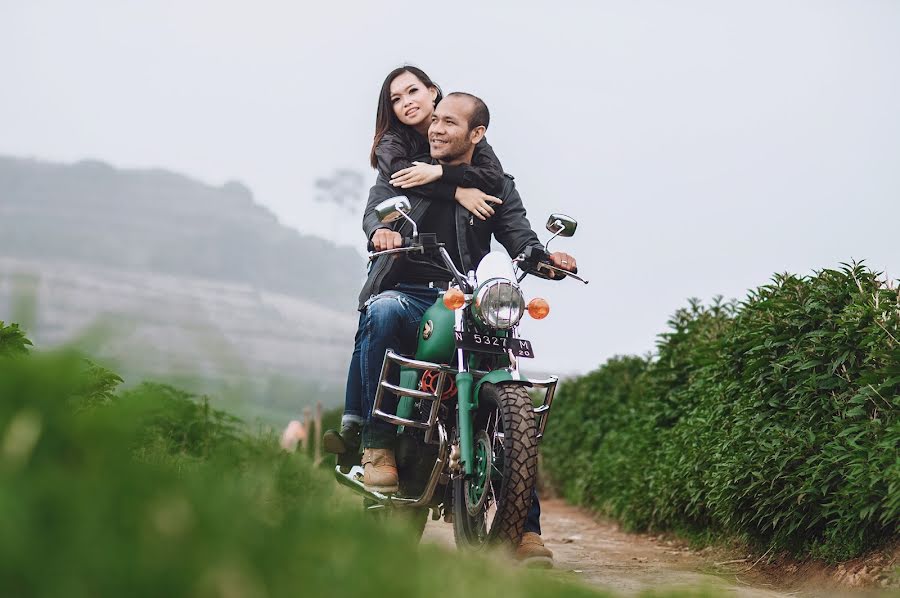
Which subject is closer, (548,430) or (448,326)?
(448,326)

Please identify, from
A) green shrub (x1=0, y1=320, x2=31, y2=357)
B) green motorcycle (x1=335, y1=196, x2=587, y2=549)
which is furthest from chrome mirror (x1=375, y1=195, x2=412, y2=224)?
green shrub (x1=0, y1=320, x2=31, y2=357)

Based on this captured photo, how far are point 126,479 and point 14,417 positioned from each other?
0.80 feet

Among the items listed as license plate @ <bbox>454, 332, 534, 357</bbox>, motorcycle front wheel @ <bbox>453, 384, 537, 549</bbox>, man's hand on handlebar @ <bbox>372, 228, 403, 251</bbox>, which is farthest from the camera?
man's hand on handlebar @ <bbox>372, 228, 403, 251</bbox>

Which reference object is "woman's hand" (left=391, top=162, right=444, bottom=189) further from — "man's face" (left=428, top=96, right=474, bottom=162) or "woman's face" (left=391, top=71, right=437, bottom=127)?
"woman's face" (left=391, top=71, right=437, bottom=127)

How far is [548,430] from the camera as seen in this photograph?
1467 cm

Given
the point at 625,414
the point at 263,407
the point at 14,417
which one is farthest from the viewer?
the point at 625,414

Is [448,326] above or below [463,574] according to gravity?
above

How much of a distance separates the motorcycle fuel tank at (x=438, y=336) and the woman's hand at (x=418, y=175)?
541 mm

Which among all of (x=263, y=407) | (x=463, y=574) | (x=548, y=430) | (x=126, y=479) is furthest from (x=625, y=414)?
(x=126, y=479)

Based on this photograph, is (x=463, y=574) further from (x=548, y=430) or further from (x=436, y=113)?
(x=548, y=430)

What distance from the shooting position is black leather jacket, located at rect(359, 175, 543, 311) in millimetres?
4617

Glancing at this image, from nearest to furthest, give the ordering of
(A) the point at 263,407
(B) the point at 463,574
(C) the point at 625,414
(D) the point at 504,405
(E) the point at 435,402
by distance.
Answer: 1. (B) the point at 463,574
2. (A) the point at 263,407
3. (D) the point at 504,405
4. (E) the point at 435,402
5. (C) the point at 625,414

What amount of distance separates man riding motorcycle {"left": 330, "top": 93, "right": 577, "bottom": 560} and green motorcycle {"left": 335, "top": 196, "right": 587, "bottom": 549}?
0.08 meters

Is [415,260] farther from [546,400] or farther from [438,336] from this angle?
[546,400]
